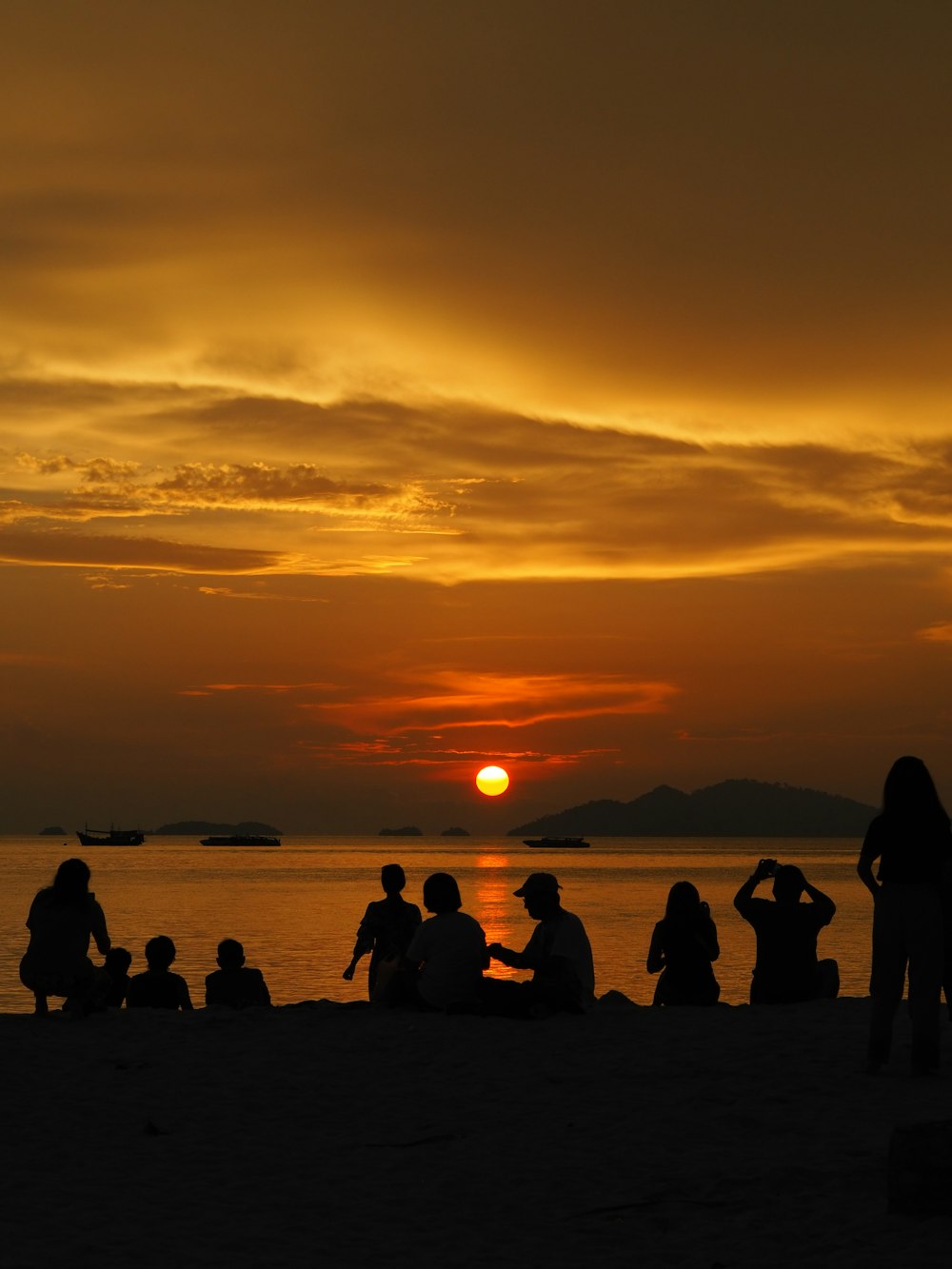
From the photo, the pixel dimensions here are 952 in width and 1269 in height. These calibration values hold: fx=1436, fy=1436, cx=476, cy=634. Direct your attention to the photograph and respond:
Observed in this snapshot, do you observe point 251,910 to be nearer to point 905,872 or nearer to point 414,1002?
point 414,1002

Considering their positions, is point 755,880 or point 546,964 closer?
point 755,880

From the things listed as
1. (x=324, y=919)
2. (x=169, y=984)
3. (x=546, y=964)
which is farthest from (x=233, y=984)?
(x=324, y=919)

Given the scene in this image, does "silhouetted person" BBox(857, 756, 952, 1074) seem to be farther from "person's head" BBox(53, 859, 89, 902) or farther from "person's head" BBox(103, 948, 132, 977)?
"person's head" BBox(103, 948, 132, 977)

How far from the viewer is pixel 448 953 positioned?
521 inches

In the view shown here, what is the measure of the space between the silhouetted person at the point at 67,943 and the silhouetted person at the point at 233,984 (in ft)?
4.67

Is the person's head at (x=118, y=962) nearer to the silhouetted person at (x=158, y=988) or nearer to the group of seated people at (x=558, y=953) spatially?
the silhouetted person at (x=158, y=988)

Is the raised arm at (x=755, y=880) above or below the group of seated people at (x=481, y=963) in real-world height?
above

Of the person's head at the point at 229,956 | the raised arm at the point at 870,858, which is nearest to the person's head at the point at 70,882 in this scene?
the person's head at the point at 229,956

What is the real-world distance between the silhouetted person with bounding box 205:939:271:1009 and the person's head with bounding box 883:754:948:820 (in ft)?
23.8

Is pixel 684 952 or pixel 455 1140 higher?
pixel 684 952

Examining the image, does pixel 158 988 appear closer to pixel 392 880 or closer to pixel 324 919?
pixel 392 880

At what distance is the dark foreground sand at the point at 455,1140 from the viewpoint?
719 centimetres

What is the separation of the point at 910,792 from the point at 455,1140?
12.9 feet

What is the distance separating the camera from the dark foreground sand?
283 inches
